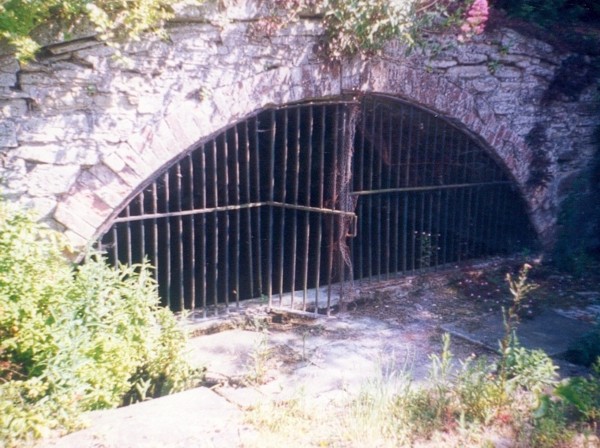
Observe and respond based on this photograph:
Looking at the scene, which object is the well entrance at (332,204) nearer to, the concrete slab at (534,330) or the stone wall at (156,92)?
the stone wall at (156,92)

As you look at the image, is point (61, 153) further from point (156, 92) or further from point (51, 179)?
point (156, 92)

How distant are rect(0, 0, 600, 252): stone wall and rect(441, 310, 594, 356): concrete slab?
2.14m

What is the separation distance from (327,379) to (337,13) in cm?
306

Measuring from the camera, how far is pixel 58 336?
10.7ft

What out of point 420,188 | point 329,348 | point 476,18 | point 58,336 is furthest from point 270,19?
point 58,336

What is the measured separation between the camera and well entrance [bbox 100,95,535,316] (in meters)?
5.30

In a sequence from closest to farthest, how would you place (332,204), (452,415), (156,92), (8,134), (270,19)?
(452,415) → (8,134) → (156,92) → (270,19) → (332,204)

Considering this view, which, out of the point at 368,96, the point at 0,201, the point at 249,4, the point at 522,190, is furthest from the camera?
the point at 522,190

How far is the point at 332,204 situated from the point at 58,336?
281 cm

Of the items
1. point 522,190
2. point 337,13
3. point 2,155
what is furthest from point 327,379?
point 522,190

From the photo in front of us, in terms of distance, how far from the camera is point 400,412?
3.52 m

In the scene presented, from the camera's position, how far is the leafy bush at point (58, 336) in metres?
3.15

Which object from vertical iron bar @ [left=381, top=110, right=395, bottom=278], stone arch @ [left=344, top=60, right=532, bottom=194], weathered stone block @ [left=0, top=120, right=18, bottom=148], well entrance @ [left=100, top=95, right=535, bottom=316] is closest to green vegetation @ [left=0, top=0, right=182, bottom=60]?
weathered stone block @ [left=0, top=120, right=18, bottom=148]

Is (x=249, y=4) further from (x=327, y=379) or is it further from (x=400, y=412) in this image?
(x=400, y=412)
